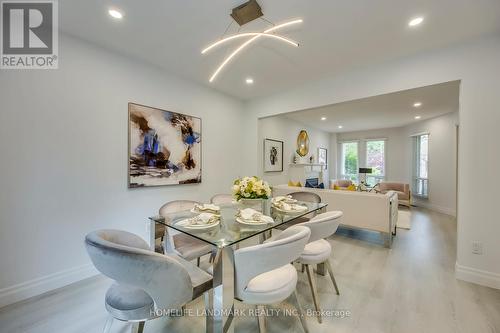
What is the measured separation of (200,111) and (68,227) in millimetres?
2330

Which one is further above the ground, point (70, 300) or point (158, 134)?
point (158, 134)

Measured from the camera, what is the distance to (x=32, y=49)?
2.01 m

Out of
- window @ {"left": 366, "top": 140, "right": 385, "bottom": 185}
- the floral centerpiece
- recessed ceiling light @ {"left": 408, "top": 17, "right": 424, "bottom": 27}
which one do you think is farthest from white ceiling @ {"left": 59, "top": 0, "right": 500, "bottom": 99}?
window @ {"left": 366, "top": 140, "right": 385, "bottom": 185}

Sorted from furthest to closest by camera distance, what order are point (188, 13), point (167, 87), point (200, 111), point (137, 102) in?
point (200, 111), point (167, 87), point (137, 102), point (188, 13)

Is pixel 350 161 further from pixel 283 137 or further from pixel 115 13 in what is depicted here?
pixel 115 13

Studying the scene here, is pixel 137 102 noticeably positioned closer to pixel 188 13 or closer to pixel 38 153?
pixel 38 153

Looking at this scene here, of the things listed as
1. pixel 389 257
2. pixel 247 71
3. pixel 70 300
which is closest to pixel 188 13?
pixel 247 71

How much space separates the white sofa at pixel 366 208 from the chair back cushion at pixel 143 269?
3.11m

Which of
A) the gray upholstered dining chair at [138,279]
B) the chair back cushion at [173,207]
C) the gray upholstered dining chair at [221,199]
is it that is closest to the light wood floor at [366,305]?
the gray upholstered dining chair at [138,279]

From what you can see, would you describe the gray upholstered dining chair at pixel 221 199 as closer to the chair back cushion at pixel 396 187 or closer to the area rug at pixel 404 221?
the area rug at pixel 404 221

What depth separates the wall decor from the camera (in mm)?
6176

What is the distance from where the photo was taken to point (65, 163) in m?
2.15

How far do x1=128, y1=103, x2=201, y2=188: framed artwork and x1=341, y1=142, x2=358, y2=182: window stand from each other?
7.07 m

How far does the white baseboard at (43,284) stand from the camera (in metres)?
1.84
